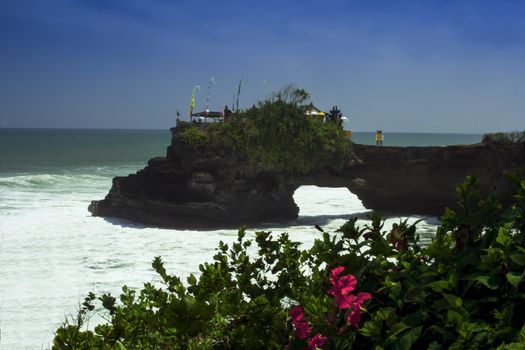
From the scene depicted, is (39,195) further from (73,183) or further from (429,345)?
(429,345)

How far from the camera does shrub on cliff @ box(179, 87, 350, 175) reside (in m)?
26.7

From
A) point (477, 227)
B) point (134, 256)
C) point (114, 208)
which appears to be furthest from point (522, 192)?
point (114, 208)

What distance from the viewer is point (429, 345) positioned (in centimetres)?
201

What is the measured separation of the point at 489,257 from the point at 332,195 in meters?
38.5

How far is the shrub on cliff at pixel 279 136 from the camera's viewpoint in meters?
26.7

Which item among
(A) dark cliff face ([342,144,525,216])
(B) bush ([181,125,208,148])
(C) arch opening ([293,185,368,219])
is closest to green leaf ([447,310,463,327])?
(B) bush ([181,125,208,148])

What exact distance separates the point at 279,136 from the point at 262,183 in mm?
2405

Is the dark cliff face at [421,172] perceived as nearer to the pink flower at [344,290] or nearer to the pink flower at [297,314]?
the pink flower at [297,314]

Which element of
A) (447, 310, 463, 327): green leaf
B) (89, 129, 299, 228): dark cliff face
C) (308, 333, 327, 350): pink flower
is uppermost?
(447, 310, 463, 327): green leaf

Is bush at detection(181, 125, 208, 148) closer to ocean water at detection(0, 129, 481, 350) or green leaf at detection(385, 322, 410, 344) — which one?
ocean water at detection(0, 129, 481, 350)

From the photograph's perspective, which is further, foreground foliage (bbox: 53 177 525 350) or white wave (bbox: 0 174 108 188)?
white wave (bbox: 0 174 108 188)

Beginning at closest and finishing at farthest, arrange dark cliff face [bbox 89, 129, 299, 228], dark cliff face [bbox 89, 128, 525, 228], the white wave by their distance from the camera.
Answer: dark cliff face [bbox 89, 129, 299, 228] < dark cliff face [bbox 89, 128, 525, 228] < the white wave

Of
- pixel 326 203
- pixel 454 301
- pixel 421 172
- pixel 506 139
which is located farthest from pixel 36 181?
pixel 454 301

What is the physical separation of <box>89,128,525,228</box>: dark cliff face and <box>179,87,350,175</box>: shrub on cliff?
568mm
